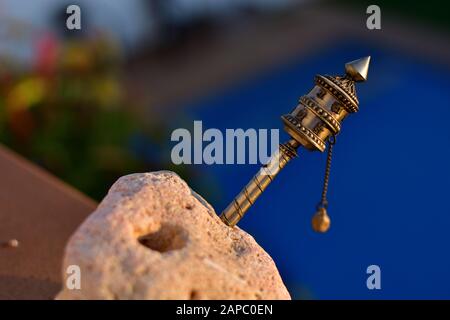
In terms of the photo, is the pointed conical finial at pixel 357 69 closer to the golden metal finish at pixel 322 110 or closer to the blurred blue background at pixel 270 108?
the golden metal finish at pixel 322 110

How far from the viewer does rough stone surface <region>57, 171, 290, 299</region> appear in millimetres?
1206

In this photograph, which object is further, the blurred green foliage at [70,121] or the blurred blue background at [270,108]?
the blurred blue background at [270,108]

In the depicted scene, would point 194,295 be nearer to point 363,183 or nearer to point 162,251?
point 162,251

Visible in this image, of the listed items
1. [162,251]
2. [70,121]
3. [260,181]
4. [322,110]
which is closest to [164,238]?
[162,251]

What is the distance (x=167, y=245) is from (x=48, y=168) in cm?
176

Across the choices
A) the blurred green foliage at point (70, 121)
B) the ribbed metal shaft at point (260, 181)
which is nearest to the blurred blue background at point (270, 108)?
the blurred green foliage at point (70, 121)

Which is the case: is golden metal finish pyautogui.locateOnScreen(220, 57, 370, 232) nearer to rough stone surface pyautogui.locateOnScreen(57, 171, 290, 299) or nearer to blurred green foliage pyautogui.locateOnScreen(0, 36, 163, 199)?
rough stone surface pyautogui.locateOnScreen(57, 171, 290, 299)

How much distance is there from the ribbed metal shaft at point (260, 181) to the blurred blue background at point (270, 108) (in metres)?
1.53

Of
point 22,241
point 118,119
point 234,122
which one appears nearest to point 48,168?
point 118,119

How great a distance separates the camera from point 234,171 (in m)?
4.36

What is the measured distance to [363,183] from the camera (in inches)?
168

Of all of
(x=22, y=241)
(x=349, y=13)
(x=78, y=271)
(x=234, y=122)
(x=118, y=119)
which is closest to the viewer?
(x=78, y=271)

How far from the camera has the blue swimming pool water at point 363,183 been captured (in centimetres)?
373
